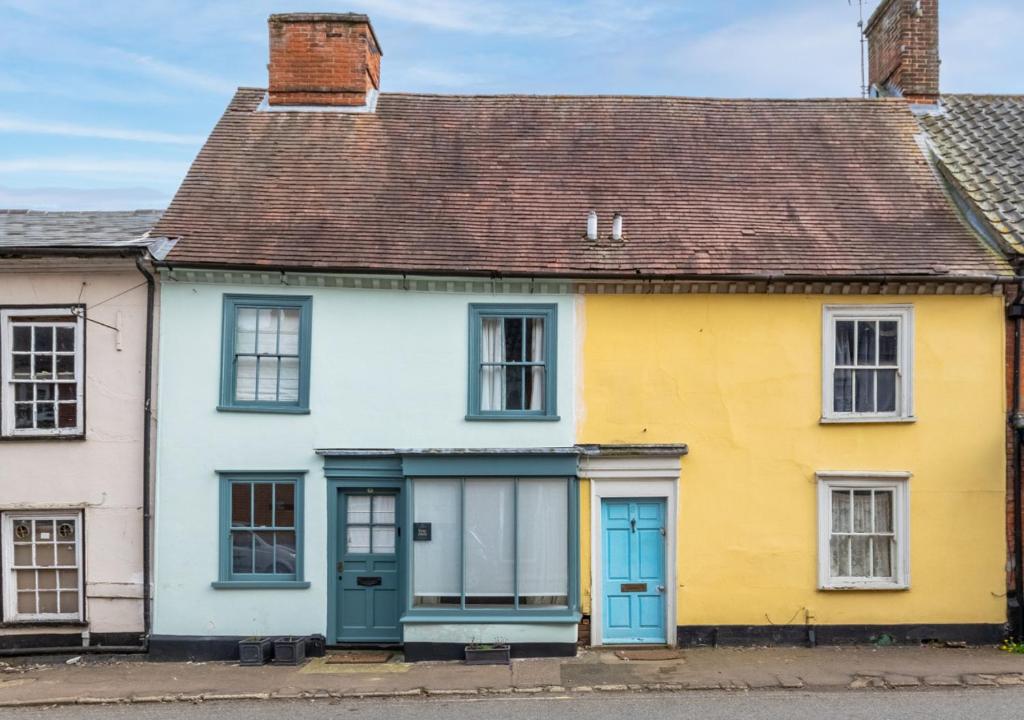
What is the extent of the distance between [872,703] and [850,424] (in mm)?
3916

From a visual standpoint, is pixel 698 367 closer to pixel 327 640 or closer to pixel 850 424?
pixel 850 424

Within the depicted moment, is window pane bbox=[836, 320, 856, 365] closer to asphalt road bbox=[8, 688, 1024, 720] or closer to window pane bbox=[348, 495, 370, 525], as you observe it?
asphalt road bbox=[8, 688, 1024, 720]

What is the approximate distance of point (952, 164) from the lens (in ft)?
47.5

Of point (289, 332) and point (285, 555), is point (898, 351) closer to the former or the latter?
point (289, 332)

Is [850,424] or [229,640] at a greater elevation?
[850,424]

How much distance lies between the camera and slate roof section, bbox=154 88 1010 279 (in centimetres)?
1252

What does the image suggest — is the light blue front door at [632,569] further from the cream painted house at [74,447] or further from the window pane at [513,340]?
the cream painted house at [74,447]

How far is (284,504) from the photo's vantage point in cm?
1232

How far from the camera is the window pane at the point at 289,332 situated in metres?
12.5

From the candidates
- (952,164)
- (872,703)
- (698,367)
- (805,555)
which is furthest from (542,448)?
(952,164)

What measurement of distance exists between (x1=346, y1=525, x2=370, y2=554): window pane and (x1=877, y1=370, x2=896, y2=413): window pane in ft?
24.9

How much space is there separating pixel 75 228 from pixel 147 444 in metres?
3.56

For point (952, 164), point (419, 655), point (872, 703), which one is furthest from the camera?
point (952, 164)

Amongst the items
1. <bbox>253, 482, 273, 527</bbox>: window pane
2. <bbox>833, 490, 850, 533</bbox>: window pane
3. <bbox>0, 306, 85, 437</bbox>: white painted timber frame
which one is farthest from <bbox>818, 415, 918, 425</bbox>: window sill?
<bbox>0, 306, 85, 437</bbox>: white painted timber frame
